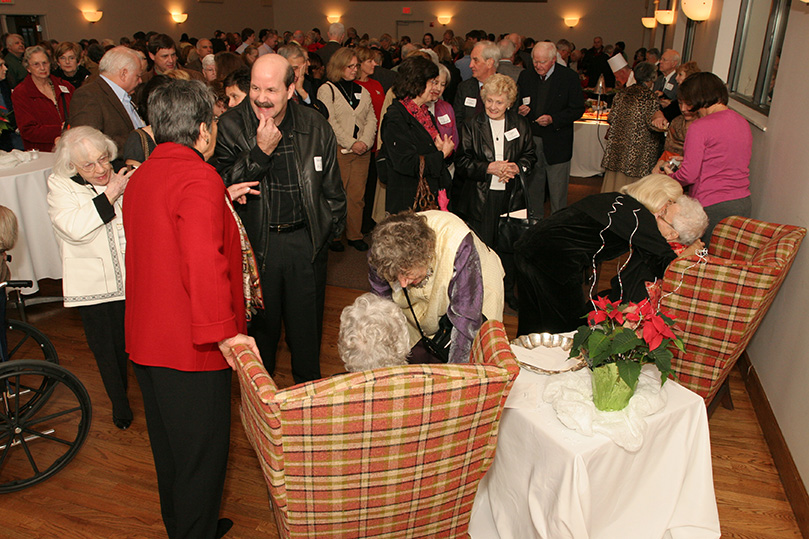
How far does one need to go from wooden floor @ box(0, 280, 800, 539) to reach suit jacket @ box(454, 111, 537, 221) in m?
1.82

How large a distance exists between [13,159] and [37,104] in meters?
1.27

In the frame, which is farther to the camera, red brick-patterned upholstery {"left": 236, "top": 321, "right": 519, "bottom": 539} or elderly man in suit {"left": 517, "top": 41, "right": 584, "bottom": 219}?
elderly man in suit {"left": 517, "top": 41, "right": 584, "bottom": 219}

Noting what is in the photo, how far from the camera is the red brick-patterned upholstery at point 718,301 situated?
2.41 metres

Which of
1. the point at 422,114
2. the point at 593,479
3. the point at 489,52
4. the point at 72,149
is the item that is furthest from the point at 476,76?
the point at 593,479

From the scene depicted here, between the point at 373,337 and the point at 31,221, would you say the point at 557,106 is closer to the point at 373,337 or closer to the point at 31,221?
the point at 373,337

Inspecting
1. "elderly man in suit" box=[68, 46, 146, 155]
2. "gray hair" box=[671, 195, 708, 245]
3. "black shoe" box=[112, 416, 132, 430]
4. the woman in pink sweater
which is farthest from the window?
"black shoe" box=[112, 416, 132, 430]

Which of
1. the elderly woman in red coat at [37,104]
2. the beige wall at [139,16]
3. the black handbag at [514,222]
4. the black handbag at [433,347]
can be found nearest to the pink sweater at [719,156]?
the black handbag at [514,222]

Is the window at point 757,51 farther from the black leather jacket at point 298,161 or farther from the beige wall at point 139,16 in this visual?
the beige wall at point 139,16

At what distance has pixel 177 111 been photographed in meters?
1.69

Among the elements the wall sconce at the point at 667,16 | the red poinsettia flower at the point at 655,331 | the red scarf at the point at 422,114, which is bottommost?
the red poinsettia flower at the point at 655,331

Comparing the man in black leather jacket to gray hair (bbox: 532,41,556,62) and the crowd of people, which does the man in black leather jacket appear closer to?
the crowd of people

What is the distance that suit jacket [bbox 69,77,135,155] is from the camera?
10.9 feet

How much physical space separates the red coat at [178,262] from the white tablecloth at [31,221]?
265cm

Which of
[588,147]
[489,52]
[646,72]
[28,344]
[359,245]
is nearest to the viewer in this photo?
[28,344]
